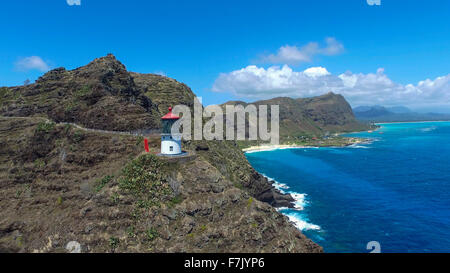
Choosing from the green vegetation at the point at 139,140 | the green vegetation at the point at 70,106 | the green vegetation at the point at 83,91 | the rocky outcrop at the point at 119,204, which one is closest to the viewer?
the rocky outcrop at the point at 119,204

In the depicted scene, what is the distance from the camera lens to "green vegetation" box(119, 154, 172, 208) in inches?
1394

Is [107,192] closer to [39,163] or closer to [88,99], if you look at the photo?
[39,163]

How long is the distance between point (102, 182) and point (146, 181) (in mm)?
7058

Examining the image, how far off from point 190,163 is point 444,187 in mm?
90967

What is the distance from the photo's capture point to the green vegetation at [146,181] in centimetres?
3541

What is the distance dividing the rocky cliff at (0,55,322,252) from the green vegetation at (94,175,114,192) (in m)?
0.19

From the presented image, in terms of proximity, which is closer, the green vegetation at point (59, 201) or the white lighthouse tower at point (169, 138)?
the white lighthouse tower at point (169, 138)

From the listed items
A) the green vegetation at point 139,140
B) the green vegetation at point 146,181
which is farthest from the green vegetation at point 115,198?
the green vegetation at point 139,140

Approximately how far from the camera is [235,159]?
235ft

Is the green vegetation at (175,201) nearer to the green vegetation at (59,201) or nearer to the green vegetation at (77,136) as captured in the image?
the green vegetation at (59,201)

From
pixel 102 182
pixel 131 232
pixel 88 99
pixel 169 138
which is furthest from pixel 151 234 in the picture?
pixel 88 99

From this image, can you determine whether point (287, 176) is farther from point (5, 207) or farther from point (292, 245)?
point (5, 207)

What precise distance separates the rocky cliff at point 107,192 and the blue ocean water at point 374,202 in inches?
765
